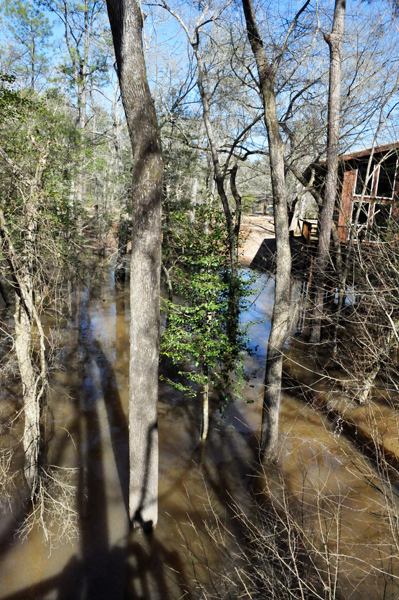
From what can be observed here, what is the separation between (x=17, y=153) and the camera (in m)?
8.07

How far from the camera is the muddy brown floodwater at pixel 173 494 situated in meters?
5.37

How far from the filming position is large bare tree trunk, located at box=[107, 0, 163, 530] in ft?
16.8

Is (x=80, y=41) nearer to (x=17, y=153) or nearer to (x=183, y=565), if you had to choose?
(x=17, y=153)

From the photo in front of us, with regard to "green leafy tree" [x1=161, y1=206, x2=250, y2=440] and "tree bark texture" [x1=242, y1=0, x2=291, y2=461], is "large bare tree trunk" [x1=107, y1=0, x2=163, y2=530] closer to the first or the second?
"green leafy tree" [x1=161, y1=206, x2=250, y2=440]

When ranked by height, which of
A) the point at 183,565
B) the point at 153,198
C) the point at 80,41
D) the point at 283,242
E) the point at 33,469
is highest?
the point at 80,41

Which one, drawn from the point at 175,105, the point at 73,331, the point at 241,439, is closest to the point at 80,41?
the point at 175,105

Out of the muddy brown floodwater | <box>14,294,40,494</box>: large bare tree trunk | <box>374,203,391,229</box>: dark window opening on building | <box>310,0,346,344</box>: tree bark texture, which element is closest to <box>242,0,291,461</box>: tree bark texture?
the muddy brown floodwater

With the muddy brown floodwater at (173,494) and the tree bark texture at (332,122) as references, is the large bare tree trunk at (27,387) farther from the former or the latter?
the tree bark texture at (332,122)

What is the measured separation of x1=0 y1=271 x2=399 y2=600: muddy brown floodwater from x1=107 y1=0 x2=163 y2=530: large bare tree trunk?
0.74 m

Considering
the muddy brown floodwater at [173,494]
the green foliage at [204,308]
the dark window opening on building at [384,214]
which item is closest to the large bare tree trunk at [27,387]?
the muddy brown floodwater at [173,494]

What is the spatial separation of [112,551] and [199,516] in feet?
5.18

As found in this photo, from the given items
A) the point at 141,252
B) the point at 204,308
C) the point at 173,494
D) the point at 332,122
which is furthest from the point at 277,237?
the point at 332,122

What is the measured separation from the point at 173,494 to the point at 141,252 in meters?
4.65

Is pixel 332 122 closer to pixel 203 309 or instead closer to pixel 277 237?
pixel 277 237
